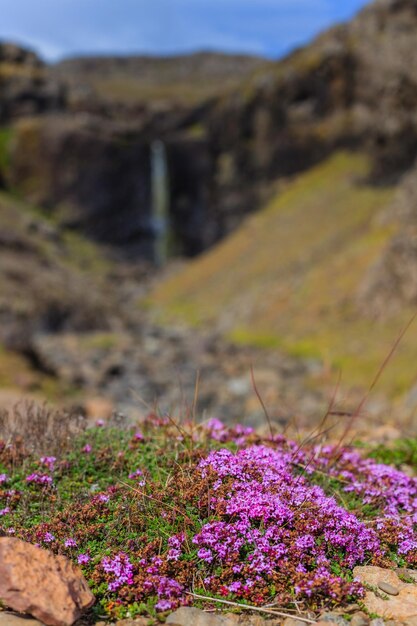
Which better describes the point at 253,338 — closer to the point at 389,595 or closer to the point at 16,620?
the point at 389,595

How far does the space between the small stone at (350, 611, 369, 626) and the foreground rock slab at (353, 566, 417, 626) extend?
0.52 ft

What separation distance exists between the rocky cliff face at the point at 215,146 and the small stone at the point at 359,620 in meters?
63.3

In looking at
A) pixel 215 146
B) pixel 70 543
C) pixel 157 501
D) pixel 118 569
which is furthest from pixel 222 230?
pixel 118 569

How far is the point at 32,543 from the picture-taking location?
523 cm

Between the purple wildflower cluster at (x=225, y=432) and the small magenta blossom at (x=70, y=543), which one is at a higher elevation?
the purple wildflower cluster at (x=225, y=432)

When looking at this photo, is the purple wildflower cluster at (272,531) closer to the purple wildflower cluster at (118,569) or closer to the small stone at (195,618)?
the small stone at (195,618)

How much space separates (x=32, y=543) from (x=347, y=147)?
80.7m

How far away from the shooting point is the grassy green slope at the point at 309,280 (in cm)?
3089

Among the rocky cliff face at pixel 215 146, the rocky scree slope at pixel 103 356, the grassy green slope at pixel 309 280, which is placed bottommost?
the rocky scree slope at pixel 103 356

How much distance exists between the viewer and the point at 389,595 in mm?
5113

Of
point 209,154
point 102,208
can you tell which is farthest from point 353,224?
point 102,208

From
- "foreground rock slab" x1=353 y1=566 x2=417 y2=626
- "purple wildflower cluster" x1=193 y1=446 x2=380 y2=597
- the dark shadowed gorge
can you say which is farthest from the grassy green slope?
"foreground rock slab" x1=353 y1=566 x2=417 y2=626

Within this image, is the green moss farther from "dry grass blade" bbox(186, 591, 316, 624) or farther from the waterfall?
the waterfall

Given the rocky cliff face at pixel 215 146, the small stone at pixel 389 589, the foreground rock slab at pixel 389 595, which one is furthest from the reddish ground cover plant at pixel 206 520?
the rocky cliff face at pixel 215 146
